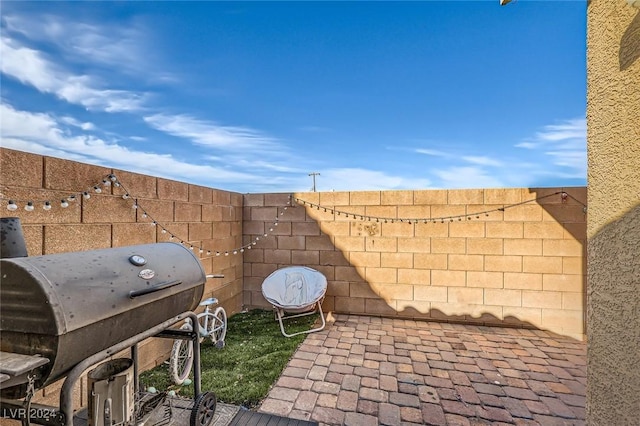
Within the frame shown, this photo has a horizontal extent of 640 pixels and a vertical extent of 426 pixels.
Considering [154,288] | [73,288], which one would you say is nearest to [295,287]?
[154,288]

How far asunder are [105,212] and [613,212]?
3.35 metres

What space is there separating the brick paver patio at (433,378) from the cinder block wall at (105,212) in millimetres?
1741

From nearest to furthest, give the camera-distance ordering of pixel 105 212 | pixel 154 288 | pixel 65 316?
pixel 65 316 < pixel 154 288 < pixel 105 212

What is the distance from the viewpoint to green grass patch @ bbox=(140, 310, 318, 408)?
2434 mm

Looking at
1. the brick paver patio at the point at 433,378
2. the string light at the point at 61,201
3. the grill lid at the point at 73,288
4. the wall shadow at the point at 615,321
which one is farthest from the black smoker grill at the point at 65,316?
the wall shadow at the point at 615,321

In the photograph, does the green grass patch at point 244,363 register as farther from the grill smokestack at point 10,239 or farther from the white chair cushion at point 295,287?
the grill smokestack at point 10,239

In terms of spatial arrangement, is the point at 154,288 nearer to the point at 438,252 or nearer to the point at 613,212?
the point at 613,212

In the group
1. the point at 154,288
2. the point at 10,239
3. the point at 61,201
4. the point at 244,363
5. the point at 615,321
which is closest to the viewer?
the point at 615,321

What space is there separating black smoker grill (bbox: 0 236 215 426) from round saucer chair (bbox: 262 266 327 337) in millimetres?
2442

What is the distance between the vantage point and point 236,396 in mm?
2355

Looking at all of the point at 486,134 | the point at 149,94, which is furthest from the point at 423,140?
the point at 149,94

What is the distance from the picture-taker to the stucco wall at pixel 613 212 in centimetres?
112

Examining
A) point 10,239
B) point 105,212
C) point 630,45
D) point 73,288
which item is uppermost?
point 630,45

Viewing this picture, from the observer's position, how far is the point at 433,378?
2701mm
